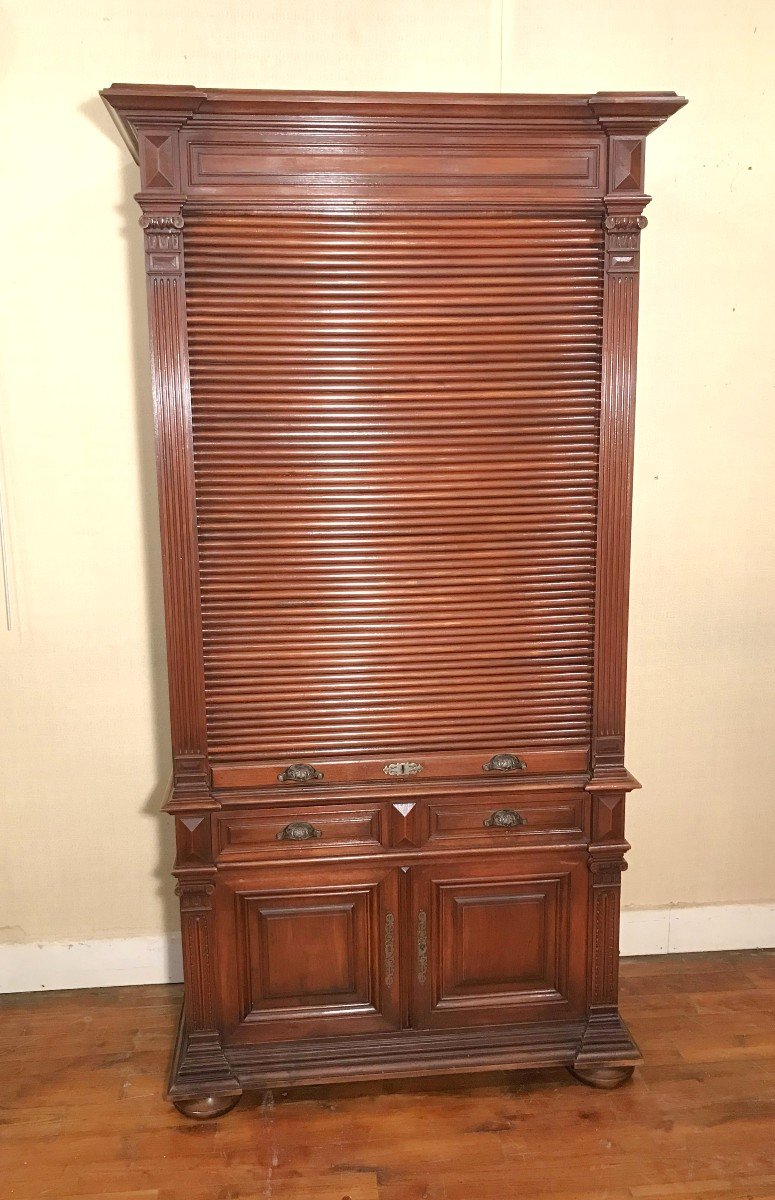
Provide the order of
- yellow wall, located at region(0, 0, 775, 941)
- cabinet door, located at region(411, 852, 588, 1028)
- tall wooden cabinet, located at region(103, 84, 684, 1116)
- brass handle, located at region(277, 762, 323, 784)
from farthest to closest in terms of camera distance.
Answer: yellow wall, located at region(0, 0, 775, 941) → cabinet door, located at region(411, 852, 588, 1028) → brass handle, located at region(277, 762, 323, 784) → tall wooden cabinet, located at region(103, 84, 684, 1116)

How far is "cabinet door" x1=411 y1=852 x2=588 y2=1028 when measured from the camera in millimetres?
2316

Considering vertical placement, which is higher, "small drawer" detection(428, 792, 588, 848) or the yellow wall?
the yellow wall

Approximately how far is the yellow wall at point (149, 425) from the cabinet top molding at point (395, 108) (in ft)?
1.96

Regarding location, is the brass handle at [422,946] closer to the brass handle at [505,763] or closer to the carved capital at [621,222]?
the brass handle at [505,763]

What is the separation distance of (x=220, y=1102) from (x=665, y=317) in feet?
7.89

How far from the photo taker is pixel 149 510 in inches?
105

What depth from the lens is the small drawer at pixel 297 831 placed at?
2.24 meters

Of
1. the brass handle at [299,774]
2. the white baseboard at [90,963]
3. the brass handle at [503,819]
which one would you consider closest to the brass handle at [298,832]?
the brass handle at [299,774]

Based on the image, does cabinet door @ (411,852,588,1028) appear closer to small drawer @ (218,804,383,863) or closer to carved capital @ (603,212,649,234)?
small drawer @ (218,804,383,863)

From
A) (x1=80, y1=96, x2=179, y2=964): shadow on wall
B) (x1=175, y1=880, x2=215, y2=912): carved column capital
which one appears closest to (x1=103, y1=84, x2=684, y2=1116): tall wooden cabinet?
(x1=175, y1=880, x2=215, y2=912): carved column capital

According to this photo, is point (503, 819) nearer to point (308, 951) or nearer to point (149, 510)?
point (308, 951)

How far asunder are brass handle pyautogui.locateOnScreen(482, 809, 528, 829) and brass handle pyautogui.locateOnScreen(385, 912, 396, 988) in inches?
13.0

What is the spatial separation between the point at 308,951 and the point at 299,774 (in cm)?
46

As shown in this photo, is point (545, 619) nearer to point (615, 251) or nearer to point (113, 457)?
point (615, 251)
